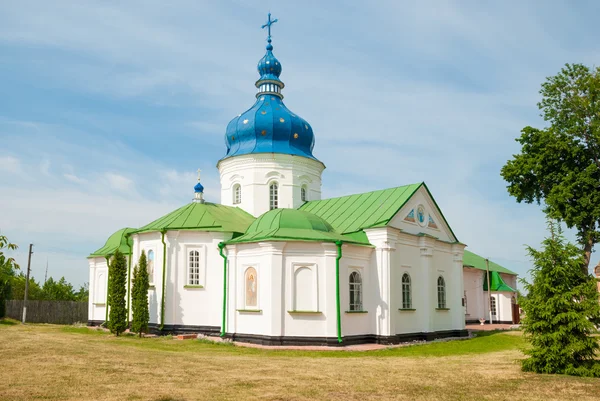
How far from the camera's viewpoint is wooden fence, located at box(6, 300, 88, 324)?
35.4 m

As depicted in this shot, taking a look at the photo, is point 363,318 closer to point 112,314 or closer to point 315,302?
point 315,302

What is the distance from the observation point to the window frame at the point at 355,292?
2138cm

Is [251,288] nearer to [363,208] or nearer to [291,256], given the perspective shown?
[291,256]

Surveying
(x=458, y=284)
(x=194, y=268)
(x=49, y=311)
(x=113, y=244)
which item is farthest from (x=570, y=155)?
(x=49, y=311)

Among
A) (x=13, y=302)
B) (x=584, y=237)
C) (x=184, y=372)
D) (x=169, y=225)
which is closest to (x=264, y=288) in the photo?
(x=169, y=225)

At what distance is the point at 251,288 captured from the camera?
21.0 metres

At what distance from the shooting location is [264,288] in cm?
2048

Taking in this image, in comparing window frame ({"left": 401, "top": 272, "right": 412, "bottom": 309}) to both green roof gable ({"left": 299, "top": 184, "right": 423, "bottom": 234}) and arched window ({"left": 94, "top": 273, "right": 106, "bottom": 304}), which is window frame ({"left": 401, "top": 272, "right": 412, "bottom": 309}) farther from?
arched window ({"left": 94, "top": 273, "right": 106, "bottom": 304})

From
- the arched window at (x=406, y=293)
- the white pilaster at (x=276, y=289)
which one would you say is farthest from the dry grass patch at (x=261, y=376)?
the arched window at (x=406, y=293)

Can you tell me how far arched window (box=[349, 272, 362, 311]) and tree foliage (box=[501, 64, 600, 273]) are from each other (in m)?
11.1

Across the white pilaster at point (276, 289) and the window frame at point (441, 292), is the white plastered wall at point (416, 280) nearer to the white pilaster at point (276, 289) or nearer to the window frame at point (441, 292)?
the window frame at point (441, 292)

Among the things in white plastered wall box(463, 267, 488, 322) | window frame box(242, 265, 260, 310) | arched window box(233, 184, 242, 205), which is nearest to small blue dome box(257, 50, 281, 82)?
arched window box(233, 184, 242, 205)

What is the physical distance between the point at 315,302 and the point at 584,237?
14.7 m

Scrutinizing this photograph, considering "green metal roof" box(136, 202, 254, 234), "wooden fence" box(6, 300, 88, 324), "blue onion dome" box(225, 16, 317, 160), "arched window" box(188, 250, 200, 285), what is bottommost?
"wooden fence" box(6, 300, 88, 324)
